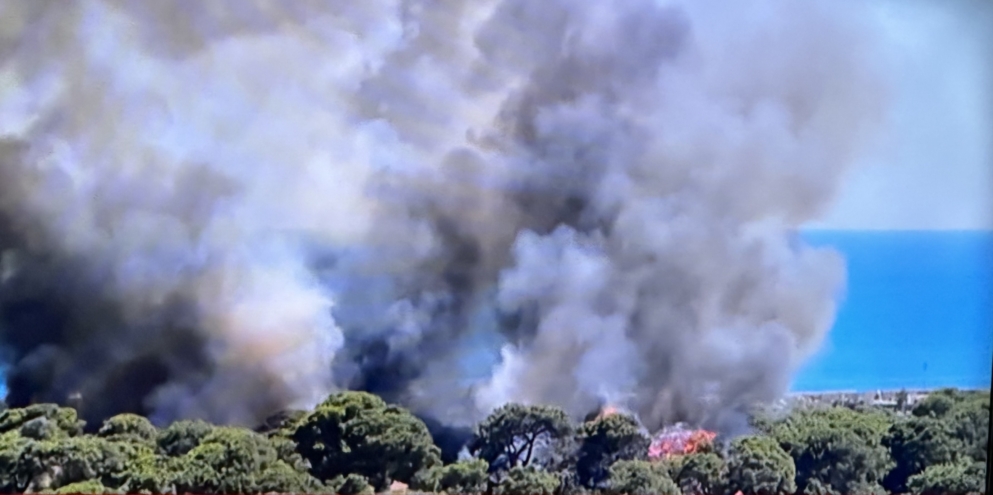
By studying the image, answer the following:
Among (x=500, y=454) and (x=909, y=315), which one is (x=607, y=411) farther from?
(x=909, y=315)

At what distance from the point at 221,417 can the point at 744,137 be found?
1737mm

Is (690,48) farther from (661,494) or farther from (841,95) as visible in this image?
(661,494)

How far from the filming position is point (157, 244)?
2844mm

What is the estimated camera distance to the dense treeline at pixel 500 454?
283 centimetres

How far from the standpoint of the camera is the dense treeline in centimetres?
283

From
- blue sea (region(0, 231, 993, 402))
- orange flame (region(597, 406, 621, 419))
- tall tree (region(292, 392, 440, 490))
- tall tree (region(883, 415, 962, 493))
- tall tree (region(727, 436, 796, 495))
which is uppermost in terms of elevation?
blue sea (region(0, 231, 993, 402))

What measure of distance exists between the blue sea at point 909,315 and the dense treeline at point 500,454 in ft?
0.29

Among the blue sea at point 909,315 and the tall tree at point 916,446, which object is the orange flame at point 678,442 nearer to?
the blue sea at point 909,315

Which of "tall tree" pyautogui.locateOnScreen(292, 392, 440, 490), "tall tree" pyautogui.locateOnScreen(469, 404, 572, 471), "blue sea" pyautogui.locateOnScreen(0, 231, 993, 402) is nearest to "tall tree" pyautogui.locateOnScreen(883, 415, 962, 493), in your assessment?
"blue sea" pyautogui.locateOnScreen(0, 231, 993, 402)

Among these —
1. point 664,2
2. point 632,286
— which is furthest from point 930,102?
point 632,286

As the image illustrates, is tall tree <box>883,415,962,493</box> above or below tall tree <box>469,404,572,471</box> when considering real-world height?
above

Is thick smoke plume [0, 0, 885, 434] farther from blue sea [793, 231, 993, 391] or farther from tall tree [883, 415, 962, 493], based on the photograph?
tall tree [883, 415, 962, 493]

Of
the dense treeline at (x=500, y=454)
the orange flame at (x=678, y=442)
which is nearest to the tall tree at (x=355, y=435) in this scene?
the dense treeline at (x=500, y=454)

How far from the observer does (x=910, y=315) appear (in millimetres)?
2936
